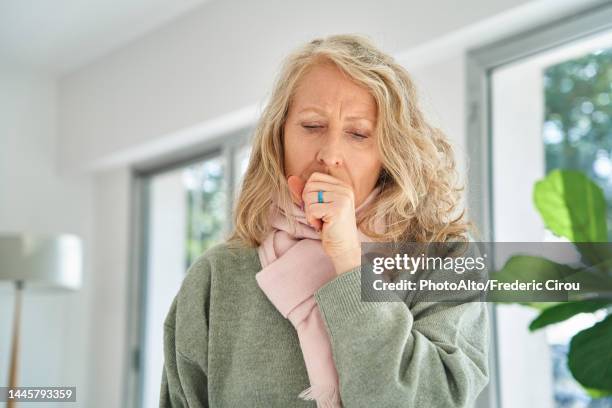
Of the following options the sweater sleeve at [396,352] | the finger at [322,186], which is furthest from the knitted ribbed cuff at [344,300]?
the finger at [322,186]

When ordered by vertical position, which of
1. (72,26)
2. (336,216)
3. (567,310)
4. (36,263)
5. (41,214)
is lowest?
(567,310)

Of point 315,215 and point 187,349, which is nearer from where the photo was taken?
point 315,215

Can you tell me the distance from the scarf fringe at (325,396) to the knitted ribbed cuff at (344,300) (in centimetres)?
8

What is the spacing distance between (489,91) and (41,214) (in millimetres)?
3064

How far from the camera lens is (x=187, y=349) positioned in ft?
3.58

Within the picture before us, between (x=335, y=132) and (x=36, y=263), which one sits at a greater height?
(x=36, y=263)

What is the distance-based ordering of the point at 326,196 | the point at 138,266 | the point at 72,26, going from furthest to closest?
the point at 138,266, the point at 72,26, the point at 326,196

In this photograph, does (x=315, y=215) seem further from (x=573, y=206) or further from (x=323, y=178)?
(x=573, y=206)

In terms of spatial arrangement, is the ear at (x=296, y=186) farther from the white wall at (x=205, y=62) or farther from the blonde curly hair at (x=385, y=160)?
the white wall at (x=205, y=62)

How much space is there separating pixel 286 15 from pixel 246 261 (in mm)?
2388

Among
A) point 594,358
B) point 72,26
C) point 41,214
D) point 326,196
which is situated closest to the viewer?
point 594,358

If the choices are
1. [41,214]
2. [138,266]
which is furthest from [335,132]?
[41,214]

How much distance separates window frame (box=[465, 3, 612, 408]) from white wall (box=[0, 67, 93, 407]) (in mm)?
2904

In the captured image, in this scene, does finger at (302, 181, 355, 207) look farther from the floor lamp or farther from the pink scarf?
Answer: the floor lamp
